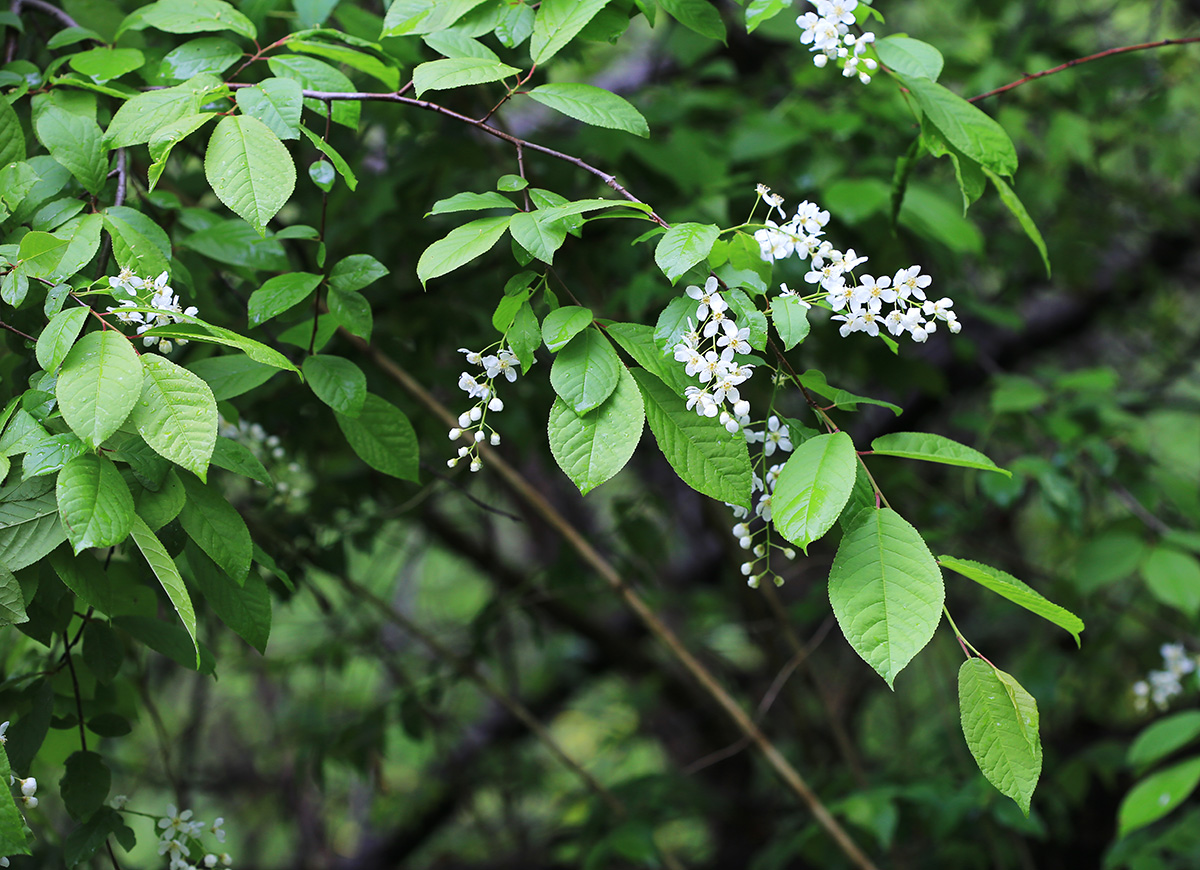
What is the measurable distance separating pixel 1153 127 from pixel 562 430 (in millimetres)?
2772

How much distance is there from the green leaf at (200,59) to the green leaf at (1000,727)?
118 cm

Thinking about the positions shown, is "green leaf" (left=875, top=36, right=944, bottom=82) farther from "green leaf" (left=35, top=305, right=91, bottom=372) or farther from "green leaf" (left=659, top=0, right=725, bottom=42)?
"green leaf" (left=35, top=305, right=91, bottom=372)

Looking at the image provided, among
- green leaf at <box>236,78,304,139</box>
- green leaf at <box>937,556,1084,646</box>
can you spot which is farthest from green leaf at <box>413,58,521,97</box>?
green leaf at <box>937,556,1084,646</box>

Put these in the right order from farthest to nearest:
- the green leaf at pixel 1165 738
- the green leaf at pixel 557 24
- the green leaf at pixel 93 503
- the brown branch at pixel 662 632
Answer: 1. the green leaf at pixel 1165 738
2. the brown branch at pixel 662 632
3. the green leaf at pixel 557 24
4. the green leaf at pixel 93 503

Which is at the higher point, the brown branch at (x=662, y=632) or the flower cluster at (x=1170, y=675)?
the brown branch at (x=662, y=632)

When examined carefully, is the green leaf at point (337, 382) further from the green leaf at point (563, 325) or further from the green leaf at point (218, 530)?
the green leaf at point (563, 325)

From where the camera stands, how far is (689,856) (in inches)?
130

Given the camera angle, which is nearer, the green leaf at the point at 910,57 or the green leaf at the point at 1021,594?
the green leaf at the point at 1021,594

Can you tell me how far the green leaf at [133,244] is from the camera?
102 cm

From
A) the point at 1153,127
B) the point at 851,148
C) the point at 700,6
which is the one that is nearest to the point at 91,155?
the point at 700,6

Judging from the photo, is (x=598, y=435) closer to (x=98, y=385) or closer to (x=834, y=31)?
(x=98, y=385)

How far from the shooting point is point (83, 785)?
1113 millimetres

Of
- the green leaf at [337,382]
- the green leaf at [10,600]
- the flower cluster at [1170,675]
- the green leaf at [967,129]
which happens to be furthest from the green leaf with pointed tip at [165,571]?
the flower cluster at [1170,675]

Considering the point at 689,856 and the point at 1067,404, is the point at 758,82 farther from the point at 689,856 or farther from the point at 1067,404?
the point at 689,856
